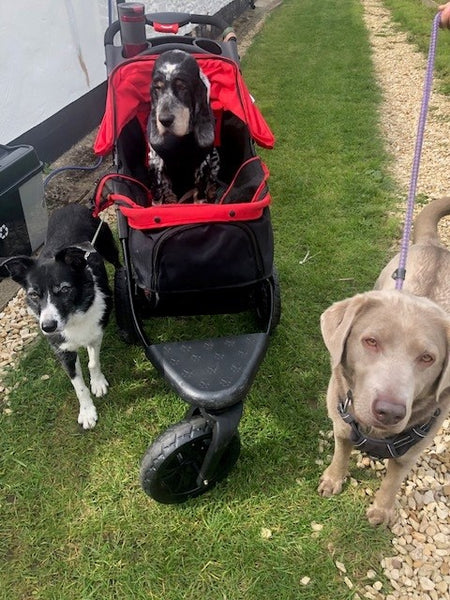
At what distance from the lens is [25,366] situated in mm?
3525

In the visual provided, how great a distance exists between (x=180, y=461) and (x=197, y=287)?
0.91 m

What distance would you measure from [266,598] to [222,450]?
75 centimetres

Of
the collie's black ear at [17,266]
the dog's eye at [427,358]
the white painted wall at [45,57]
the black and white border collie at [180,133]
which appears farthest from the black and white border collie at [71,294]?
the white painted wall at [45,57]

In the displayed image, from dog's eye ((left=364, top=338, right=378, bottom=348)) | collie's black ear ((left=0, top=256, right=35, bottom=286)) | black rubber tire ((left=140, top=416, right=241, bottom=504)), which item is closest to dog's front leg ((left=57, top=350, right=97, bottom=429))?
collie's black ear ((left=0, top=256, right=35, bottom=286))

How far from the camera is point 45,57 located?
5500 millimetres

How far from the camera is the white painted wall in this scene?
4918mm

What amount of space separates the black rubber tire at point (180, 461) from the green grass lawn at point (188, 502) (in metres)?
0.15

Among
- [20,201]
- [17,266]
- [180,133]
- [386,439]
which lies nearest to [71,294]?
[17,266]

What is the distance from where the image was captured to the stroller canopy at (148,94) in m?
3.25

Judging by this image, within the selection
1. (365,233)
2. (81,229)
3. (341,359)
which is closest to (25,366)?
(81,229)

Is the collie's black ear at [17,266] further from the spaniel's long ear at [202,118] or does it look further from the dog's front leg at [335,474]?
the dog's front leg at [335,474]

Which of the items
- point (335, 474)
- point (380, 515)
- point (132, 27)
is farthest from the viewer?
point (132, 27)

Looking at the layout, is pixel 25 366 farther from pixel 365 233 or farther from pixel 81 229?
pixel 365 233

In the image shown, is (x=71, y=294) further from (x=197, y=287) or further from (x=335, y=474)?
(x=335, y=474)
